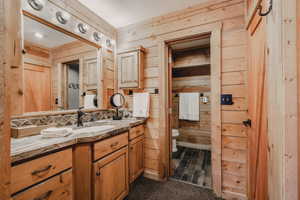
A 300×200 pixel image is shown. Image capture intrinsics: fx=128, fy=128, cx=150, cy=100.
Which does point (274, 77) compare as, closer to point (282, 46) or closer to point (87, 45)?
point (282, 46)

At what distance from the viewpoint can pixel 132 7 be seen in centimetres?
169

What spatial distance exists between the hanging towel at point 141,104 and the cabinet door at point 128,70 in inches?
7.1

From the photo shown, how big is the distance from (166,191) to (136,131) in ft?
2.71

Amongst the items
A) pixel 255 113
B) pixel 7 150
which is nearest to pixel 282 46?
pixel 255 113

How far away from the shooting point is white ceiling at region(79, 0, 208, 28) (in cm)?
161

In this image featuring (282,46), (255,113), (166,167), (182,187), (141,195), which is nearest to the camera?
(282,46)

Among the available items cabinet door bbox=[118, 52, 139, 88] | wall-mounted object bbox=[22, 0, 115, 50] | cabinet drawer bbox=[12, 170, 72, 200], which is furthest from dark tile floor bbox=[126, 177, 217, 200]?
wall-mounted object bbox=[22, 0, 115, 50]

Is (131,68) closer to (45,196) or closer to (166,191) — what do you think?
(45,196)

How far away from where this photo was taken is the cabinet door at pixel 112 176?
42.7 inches

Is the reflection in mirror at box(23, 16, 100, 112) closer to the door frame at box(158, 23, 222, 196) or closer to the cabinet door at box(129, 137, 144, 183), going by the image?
the cabinet door at box(129, 137, 144, 183)

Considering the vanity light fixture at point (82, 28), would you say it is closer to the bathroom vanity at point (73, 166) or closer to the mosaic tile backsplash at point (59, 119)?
the mosaic tile backsplash at point (59, 119)

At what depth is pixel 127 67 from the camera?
195cm

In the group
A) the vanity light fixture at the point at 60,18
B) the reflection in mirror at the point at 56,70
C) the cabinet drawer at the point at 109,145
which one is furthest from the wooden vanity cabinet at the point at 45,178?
the vanity light fixture at the point at 60,18

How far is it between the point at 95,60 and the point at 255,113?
1996 millimetres
